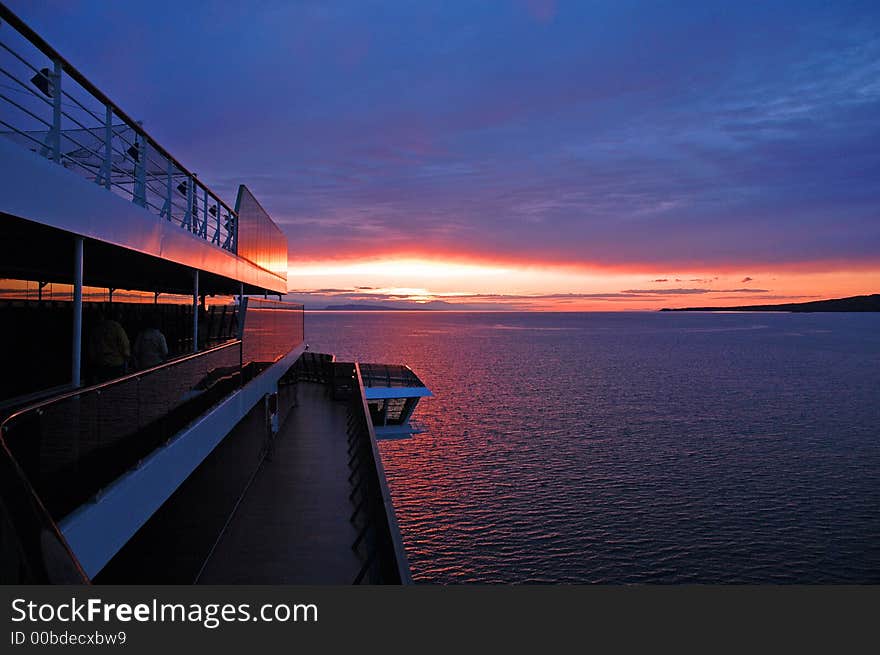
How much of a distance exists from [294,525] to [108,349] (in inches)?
209

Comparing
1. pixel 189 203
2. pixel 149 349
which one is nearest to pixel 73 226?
pixel 149 349

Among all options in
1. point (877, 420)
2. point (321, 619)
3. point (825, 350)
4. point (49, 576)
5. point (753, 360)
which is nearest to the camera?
point (49, 576)

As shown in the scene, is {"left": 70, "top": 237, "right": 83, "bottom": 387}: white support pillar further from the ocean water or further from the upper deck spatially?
the ocean water

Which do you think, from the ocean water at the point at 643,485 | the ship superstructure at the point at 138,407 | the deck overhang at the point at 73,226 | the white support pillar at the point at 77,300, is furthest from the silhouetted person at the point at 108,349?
the ocean water at the point at 643,485

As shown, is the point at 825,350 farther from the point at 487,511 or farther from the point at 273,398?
the point at 273,398

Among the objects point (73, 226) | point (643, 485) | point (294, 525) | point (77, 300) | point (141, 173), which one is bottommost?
point (643, 485)

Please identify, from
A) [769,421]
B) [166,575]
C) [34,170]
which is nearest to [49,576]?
[34,170]

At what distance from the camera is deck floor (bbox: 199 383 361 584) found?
31.5ft

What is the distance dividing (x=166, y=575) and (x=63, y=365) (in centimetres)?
328

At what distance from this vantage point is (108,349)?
7.58 meters

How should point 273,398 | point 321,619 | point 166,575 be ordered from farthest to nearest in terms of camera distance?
point 273,398 → point 166,575 → point 321,619

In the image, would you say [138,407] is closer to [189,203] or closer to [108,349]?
[108,349]

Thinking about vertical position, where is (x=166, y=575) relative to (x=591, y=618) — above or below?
below

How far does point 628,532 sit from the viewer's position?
24344 millimetres
